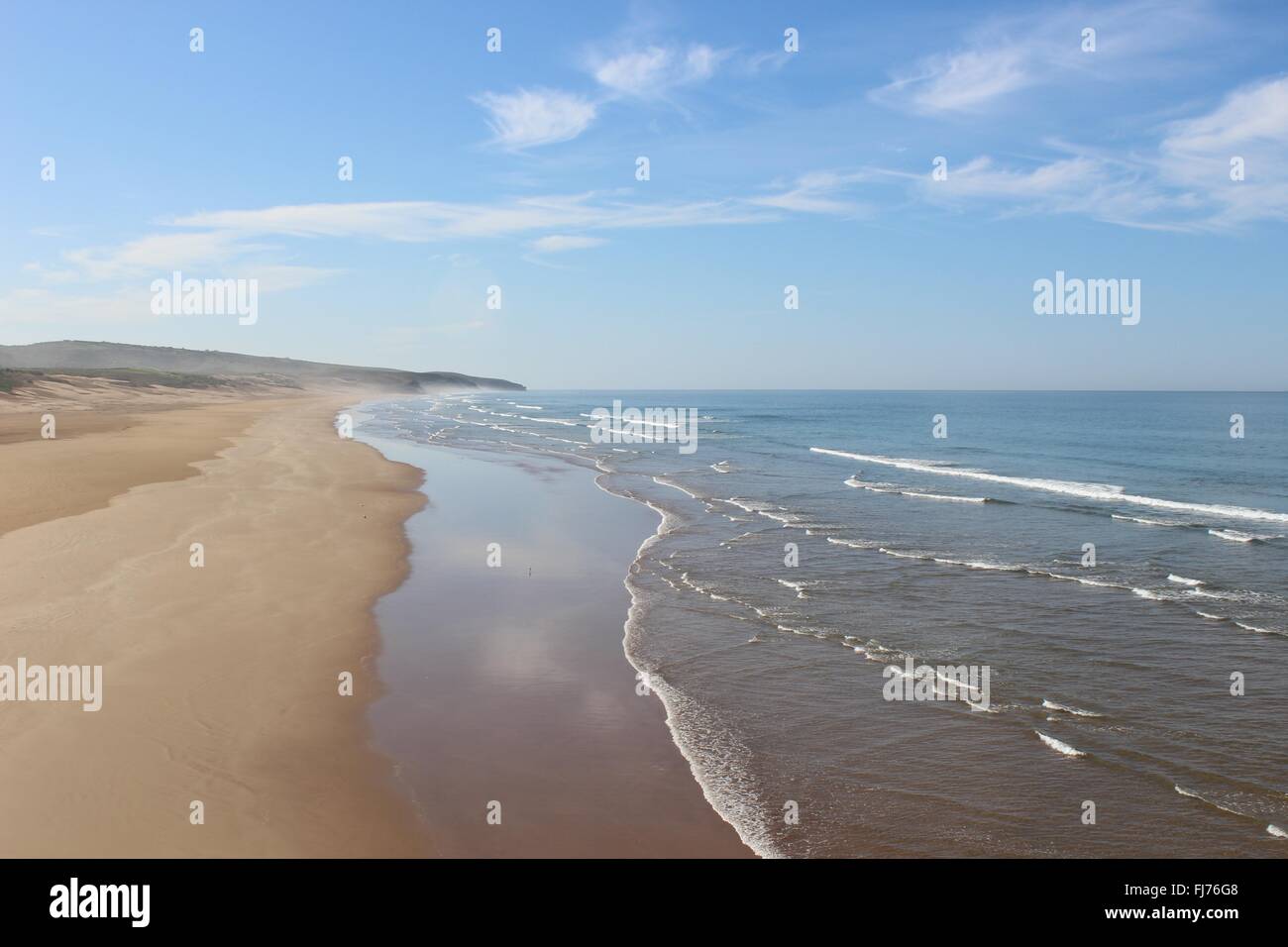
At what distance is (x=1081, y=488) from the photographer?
30734mm

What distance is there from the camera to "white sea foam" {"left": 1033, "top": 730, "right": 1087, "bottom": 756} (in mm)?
8562

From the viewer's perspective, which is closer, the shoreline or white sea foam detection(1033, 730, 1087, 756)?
the shoreline

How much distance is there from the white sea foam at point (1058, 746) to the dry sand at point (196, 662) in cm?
642

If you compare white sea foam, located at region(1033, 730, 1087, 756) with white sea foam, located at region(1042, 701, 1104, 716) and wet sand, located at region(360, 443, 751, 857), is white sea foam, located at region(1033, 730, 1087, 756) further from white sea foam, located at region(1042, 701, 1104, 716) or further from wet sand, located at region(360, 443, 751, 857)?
wet sand, located at region(360, 443, 751, 857)

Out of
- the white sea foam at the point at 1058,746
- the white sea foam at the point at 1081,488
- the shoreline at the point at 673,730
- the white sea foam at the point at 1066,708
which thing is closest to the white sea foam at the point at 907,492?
the white sea foam at the point at 1081,488

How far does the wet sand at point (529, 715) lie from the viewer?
22.8 ft

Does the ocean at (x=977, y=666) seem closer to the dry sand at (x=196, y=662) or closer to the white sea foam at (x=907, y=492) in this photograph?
the white sea foam at (x=907, y=492)

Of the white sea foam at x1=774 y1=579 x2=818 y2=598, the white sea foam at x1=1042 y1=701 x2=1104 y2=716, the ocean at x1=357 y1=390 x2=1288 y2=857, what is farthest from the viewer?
the white sea foam at x1=774 y1=579 x2=818 y2=598

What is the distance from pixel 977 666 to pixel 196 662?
399 inches

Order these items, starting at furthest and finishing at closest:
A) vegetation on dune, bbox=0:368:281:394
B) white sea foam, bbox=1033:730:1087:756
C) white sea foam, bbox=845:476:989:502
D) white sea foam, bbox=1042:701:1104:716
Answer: vegetation on dune, bbox=0:368:281:394
white sea foam, bbox=845:476:989:502
white sea foam, bbox=1042:701:1104:716
white sea foam, bbox=1033:730:1087:756

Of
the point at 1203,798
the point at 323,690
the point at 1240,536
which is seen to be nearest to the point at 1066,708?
the point at 1203,798

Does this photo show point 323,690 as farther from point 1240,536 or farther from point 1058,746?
point 1240,536

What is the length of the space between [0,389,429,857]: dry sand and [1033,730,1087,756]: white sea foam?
6.42 m

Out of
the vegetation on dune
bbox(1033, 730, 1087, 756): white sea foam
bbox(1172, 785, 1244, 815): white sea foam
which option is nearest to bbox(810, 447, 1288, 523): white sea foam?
bbox(1033, 730, 1087, 756): white sea foam
